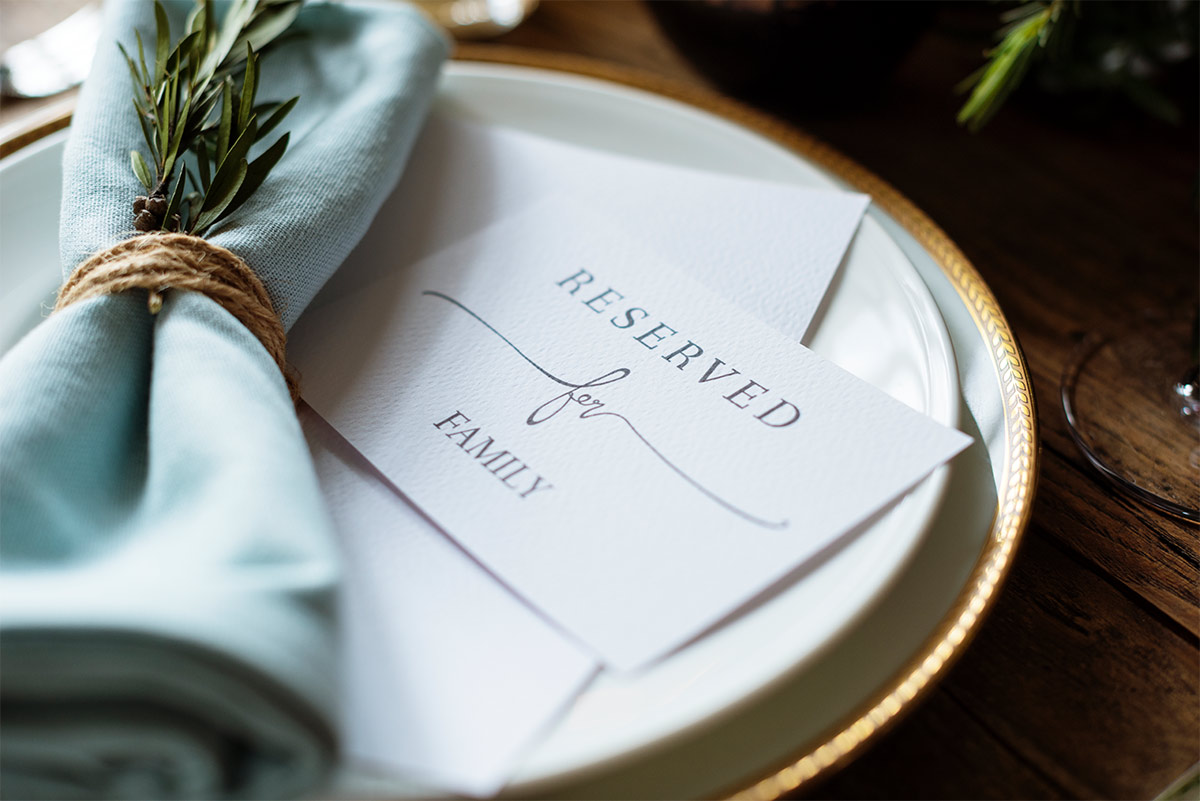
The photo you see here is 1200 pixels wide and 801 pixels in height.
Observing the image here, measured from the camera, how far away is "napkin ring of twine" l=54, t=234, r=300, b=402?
317mm

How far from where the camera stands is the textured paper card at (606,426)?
0.93 feet

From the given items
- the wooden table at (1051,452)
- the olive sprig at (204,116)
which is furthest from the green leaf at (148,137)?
the wooden table at (1051,452)

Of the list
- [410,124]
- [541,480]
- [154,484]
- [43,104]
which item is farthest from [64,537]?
[43,104]

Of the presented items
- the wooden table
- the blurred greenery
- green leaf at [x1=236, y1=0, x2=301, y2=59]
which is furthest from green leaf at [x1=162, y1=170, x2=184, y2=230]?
the blurred greenery

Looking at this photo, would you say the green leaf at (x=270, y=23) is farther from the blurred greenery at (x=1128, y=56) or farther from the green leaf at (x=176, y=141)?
the blurred greenery at (x=1128, y=56)

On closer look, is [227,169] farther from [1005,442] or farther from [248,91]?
[1005,442]

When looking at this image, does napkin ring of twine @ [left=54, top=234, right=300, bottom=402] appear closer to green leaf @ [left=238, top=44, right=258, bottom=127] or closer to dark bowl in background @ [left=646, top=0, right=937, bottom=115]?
green leaf @ [left=238, top=44, right=258, bottom=127]

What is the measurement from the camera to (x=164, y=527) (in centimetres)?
26

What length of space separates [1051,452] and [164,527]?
359 mm

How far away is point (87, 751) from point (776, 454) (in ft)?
0.74

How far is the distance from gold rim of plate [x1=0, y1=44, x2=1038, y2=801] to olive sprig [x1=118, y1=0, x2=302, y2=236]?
0.32ft

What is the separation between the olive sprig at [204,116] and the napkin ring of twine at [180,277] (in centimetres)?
3

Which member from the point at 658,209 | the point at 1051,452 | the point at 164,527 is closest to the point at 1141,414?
the point at 1051,452

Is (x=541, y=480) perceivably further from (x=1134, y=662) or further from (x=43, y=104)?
(x=43, y=104)
